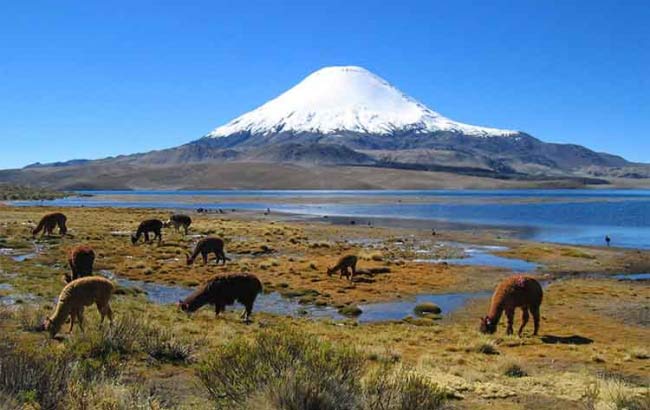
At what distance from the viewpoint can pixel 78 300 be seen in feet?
35.3

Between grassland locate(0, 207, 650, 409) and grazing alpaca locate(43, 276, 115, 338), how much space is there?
34 centimetres

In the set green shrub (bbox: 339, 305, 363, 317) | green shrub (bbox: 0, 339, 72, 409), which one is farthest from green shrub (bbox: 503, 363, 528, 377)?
green shrub (bbox: 339, 305, 363, 317)

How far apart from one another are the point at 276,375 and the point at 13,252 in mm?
26260

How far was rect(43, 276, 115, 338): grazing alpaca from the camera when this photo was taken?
1038cm

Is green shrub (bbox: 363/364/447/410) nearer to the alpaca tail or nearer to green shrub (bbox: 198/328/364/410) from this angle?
green shrub (bbox: 198/328/364/410)

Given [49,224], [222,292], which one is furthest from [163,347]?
[49,224]

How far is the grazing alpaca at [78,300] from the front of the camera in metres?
10.4

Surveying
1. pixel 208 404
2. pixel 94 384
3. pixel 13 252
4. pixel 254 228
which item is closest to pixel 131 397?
pixel 94 384

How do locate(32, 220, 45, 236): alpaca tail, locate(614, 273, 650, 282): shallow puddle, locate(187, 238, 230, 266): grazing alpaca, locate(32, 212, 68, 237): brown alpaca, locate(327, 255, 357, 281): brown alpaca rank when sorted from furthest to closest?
locate(32, 212, 68, 237): brown alpaca, locate(32, 220, 45, 236): alpaca tail, locate(614, 273, 650, 282): shallow puddle, locate(187, 238, 230, 266): grazing alpaca, locate(327, 255, 357, 281): brown alpaca

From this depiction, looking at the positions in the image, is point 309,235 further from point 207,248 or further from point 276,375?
point 276,375

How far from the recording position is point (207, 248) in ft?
86.4

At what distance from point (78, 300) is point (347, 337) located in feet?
19.7

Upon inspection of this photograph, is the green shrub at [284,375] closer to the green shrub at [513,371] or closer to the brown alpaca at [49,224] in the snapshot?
the green shrub at [513,371]

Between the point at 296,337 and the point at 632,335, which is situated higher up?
the point at 296,337
